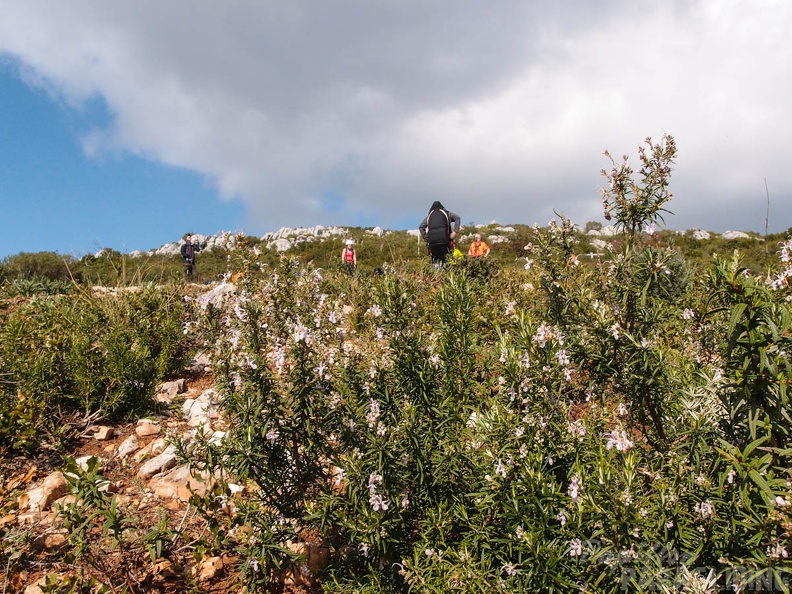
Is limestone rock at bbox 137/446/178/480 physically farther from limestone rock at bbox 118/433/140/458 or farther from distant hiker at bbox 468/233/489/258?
distant hiker at bbox 468/233/489/258

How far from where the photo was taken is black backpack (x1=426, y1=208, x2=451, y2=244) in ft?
32.7

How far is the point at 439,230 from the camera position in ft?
32.6

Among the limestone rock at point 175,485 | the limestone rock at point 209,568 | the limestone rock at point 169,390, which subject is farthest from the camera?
the limestone rock at point 169,390

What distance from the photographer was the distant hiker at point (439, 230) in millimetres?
9961

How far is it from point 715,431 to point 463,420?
106cm

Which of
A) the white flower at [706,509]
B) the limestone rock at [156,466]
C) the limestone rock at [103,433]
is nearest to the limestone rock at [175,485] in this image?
the limestone rock at [156,466]

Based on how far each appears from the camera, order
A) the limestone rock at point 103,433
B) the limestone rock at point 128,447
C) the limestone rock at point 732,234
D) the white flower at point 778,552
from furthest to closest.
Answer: the limestone rock at point 732,234, the limestone rock at point 103,433, the limestone rock at point 128,447, the white flower at point 778,552

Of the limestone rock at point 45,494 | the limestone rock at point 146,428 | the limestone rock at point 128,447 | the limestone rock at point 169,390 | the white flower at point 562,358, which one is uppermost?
the white flower at point 562,358

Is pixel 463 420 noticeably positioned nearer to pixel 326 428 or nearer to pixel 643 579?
pixel 326 428

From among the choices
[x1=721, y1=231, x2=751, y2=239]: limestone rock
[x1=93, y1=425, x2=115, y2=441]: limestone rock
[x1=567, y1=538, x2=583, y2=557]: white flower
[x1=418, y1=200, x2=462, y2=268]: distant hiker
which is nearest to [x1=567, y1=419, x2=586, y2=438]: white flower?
[x1=567, y1=538, x2=583, y2=557]: white flower

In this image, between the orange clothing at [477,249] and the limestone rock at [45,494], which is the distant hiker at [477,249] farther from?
the limestone rock at [45,494]

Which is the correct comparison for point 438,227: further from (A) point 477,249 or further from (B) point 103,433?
(B) point 103,433

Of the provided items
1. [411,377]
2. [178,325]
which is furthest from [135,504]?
[178,325]

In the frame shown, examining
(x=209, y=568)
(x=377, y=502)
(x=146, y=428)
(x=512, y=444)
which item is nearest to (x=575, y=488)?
(x=512, y=444)
